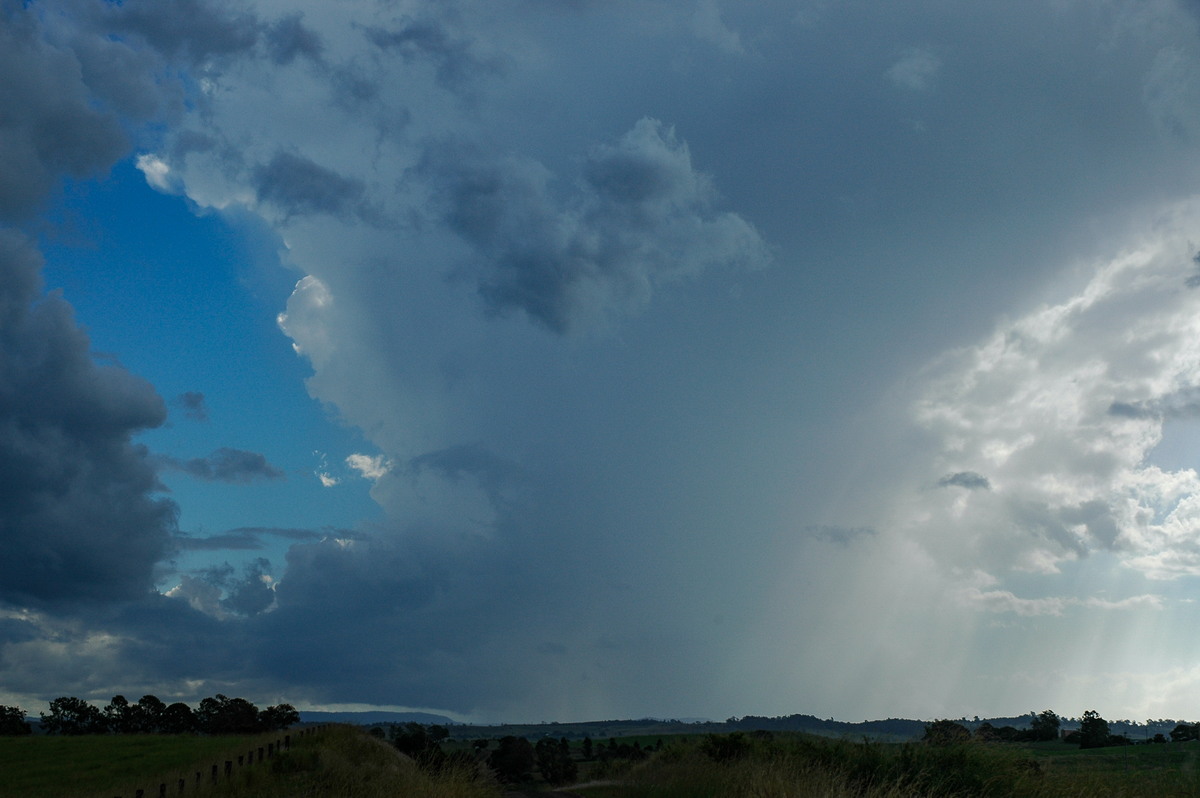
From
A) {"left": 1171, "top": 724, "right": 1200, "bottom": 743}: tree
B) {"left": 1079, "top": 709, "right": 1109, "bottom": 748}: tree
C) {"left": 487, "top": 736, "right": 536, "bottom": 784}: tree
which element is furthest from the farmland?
{"left": 1171, "top": 724, "right": 1200, "bottom": 743}: tree

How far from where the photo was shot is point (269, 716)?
401ft

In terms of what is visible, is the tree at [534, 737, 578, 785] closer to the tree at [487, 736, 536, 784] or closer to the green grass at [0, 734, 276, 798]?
the tree at [487, 736, 536, 784]

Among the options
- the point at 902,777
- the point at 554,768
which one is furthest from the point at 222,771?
the point at 554,768

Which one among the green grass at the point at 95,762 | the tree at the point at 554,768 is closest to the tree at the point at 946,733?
the green grass at the point at 95,762

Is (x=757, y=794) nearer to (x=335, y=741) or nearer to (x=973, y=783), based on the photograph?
(x=973, y=783)

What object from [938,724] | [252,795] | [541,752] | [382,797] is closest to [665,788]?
[938,724]

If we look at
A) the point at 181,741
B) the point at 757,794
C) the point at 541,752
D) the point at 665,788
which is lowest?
the point at 541,752

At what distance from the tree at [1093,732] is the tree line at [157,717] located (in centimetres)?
10969

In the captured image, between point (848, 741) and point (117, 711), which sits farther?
point (117, 711)

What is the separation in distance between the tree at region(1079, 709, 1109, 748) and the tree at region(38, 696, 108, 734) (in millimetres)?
139870

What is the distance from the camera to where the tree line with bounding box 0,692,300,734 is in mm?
120562

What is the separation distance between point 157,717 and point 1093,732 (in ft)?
450

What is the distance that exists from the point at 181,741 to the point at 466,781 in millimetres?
42574

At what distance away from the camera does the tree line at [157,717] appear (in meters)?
121
